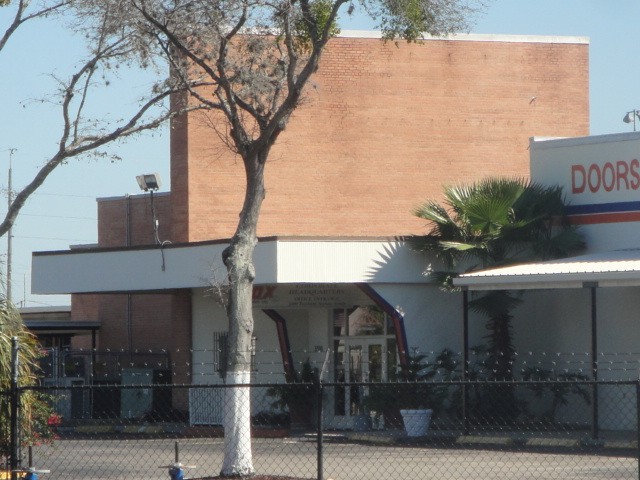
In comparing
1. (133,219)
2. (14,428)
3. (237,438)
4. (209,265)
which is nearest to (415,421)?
(209,265)

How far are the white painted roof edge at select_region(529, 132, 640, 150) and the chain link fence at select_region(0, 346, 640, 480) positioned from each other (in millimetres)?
5397

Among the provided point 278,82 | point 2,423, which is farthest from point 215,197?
point 2,423

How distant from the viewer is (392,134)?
3800 centimetres

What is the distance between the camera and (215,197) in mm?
36000

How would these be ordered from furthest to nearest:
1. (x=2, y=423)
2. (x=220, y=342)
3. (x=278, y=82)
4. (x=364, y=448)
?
(x=220, y=342) < (x=364, y=448) < (x=278, y=82) < (x=2, y=423)

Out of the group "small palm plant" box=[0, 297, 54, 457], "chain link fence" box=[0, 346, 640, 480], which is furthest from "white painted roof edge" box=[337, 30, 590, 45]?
"small palm plant" box=[0, 297, 54, 457]

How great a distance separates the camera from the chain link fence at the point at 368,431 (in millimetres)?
21953

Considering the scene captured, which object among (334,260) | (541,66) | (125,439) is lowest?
(125,439)

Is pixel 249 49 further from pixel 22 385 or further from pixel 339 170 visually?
pixel 339 170

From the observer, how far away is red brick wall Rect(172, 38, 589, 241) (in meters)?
36.3

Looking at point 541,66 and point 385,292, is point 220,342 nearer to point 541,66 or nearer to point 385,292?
point 385,292

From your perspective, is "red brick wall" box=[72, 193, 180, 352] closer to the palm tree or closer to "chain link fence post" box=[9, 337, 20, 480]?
the palm tree

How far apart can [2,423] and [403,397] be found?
1582cm

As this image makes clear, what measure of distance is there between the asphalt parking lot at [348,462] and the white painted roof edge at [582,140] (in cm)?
835
